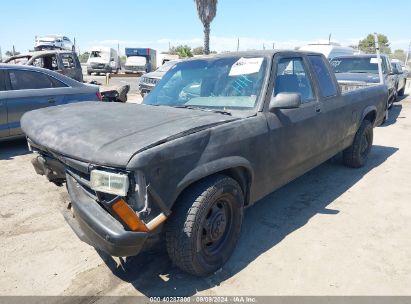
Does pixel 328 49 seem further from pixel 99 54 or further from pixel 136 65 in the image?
pixel 99 54

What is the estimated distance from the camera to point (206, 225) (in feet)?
8.91

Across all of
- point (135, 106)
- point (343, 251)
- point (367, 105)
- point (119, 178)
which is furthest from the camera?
point (367, 105)

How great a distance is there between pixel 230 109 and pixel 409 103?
13693 mm

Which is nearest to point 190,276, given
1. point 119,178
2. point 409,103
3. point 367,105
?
point 119,178

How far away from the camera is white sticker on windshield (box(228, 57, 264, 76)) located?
3444mm

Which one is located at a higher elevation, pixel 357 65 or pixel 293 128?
pixel 357 65

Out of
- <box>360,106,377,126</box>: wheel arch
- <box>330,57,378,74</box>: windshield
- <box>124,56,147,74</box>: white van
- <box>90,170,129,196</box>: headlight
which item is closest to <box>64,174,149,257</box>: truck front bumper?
<box>90,170,129,196</box>: headlight

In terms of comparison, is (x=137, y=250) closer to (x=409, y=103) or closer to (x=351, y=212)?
(x=351, y=212)

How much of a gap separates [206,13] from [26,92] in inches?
869

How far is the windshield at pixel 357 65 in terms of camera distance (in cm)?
1020

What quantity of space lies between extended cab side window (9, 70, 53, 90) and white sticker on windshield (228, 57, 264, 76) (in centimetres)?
466

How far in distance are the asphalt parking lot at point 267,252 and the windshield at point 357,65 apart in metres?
6.43

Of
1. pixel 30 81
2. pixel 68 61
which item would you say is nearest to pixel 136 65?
pixel 68 61

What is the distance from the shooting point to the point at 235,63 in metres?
3.58
